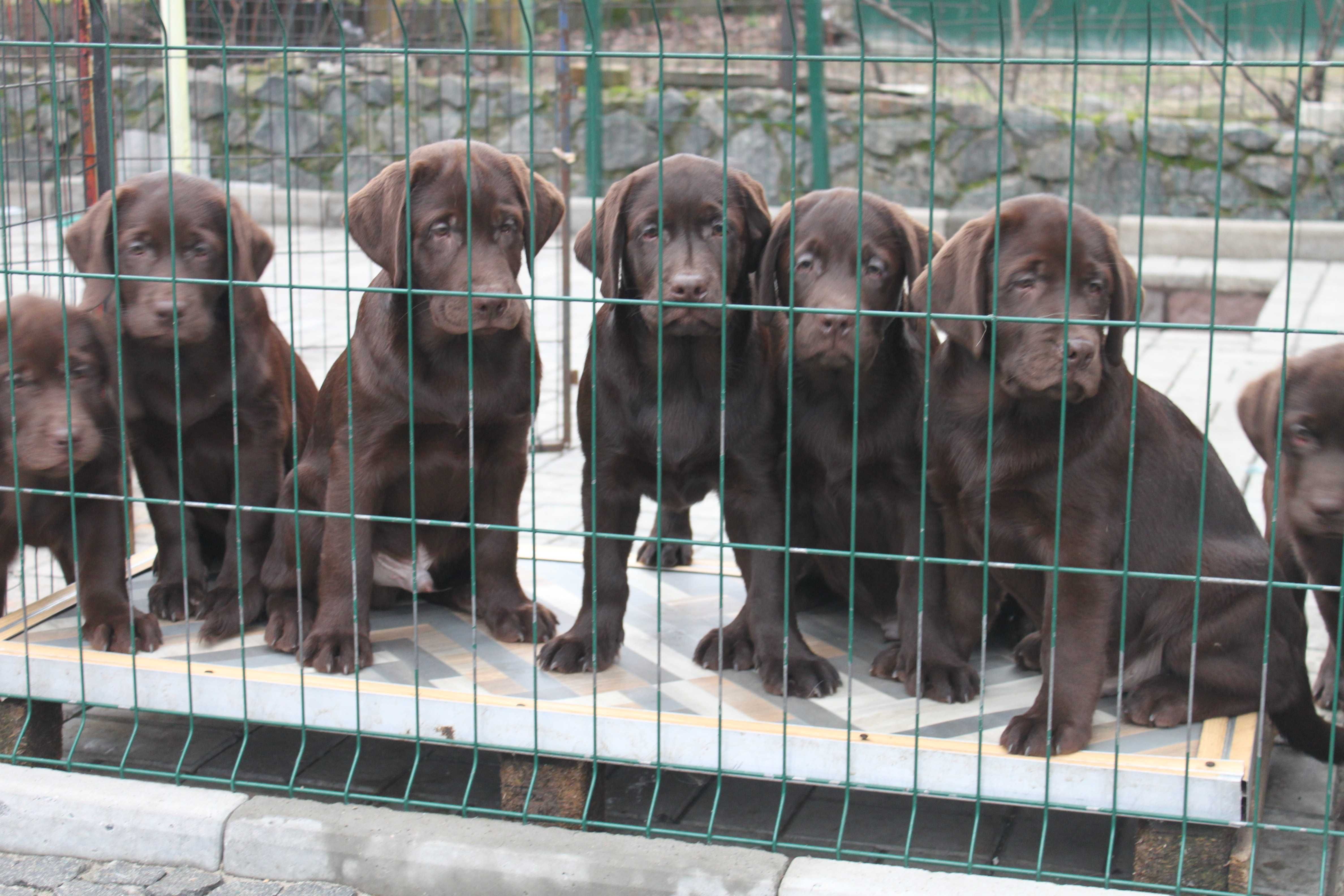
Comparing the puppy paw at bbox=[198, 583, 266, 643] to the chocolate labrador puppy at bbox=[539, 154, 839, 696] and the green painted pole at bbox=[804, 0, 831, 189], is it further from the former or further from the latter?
the green painted pole at bbox=[804, 0, 831, 189]

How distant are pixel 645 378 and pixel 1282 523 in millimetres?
1801

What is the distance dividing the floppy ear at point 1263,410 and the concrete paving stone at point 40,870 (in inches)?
118

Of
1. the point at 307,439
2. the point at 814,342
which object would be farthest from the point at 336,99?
the point at 814,342

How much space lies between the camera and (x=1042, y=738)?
3.23 meters

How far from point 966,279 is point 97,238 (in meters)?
2.28

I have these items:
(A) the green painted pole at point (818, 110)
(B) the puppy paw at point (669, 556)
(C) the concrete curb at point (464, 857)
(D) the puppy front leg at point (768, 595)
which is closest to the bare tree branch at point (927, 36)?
(A) the green painted pole at point (818, 110)

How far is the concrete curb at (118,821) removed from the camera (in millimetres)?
3441

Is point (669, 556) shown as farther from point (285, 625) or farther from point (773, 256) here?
point (773, 256)

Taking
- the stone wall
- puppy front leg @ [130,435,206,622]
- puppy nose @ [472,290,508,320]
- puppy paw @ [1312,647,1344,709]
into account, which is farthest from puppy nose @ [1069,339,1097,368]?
the stone wall

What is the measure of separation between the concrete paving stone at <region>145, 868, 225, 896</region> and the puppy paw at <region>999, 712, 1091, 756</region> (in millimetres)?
1874

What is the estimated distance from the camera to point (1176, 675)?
11.4 feet

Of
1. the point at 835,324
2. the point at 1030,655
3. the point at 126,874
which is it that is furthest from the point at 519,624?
the point at 1030,655

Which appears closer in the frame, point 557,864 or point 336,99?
point 557,864

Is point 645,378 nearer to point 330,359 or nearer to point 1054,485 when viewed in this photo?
point 1054,485
